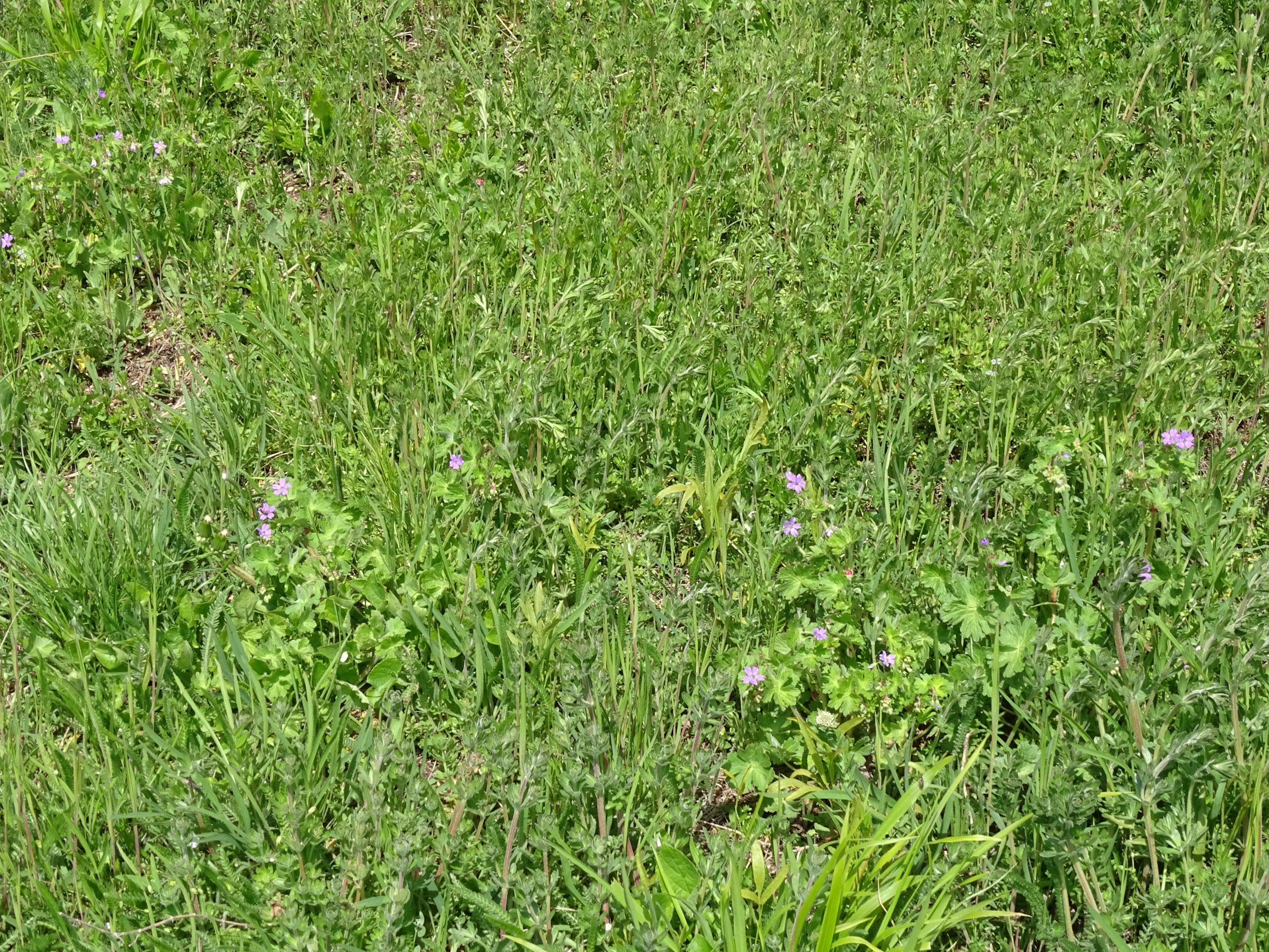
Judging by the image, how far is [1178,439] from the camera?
3061mm

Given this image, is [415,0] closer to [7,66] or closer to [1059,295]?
[7,66]

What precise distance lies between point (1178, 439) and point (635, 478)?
1.43 m

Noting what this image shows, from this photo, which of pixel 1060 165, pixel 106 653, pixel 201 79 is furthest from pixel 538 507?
pixel 201 79

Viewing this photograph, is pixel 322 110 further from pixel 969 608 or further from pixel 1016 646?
pixel 1016 646

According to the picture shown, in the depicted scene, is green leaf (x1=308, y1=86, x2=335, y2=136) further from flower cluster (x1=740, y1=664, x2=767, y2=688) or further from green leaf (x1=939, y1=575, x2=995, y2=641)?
green leaf (x1=939, y1=575, x2=995, y2=641)

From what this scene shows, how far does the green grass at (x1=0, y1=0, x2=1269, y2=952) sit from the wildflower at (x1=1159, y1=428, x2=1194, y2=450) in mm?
48

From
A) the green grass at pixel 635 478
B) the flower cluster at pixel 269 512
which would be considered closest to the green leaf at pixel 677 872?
the green grass at pixel 635 478

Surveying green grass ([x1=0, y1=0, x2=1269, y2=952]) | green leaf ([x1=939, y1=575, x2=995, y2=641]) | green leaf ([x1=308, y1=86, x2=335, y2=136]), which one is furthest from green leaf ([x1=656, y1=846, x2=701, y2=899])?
green leaf ([x1=308, y1=86, x2=335, y2=136])

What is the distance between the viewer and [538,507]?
9.75 ft

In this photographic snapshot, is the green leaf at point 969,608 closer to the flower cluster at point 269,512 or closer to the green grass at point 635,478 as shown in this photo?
the green grass at point 635,478

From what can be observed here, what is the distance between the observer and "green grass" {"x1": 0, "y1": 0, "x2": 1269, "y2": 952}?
234 centimetres

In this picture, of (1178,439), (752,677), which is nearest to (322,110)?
(752,677)

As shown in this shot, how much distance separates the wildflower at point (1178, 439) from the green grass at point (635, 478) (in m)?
0.05

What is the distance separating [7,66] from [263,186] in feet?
4.17
